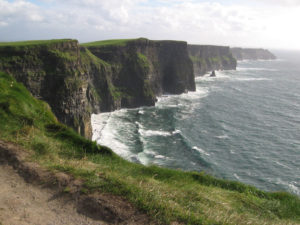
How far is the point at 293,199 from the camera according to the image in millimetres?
12773

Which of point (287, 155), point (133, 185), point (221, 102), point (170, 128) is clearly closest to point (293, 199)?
point (133, 185)

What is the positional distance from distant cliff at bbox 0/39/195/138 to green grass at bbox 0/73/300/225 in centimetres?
2497

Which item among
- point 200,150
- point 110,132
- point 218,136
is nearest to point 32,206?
point 200,150

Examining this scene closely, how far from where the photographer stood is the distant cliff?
1569 inches

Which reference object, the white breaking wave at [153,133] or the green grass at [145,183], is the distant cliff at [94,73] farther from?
the green grass at [145,183]

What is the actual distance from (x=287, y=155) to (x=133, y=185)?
134ft

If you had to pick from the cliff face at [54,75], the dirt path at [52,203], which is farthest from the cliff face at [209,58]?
the dirt path at [52,203]

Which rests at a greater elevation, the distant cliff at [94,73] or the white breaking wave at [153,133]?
the distant cliff at [94,73]

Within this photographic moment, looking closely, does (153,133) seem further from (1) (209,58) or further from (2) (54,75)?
(1) (209,58)

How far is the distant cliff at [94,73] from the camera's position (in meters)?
39.8

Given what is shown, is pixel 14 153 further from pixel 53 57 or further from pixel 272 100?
pixel 272 100

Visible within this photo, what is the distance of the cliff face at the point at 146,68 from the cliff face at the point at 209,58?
4427 centimetres

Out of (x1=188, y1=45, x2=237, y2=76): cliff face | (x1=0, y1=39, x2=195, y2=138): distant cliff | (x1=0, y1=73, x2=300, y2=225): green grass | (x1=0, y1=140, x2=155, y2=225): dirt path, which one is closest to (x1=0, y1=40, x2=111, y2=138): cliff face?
(x1=0, y1=39, x2=195, y2=138): distant cliff

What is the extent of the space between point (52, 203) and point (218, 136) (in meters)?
44.5
